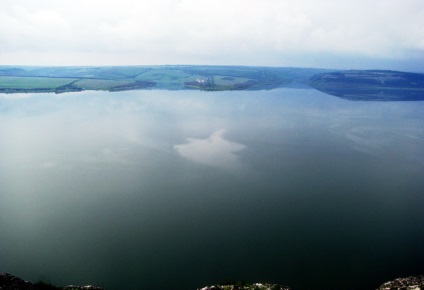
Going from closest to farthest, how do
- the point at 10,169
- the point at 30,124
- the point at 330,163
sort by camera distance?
1. the point at 10,169
2. the point at 330,163
3. the point at 30,124

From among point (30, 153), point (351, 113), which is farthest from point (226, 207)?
point (351, 113)

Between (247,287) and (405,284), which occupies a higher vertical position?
(247,287)

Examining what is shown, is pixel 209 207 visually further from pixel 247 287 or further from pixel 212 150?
pixel 212 150

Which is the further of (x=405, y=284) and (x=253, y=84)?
(x=253, y=84)

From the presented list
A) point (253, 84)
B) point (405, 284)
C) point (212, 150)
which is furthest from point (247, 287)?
point (253, 84)

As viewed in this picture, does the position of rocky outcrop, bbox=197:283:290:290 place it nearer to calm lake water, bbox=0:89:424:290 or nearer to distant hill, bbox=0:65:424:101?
calm lake water, bbox=0:89:424:290

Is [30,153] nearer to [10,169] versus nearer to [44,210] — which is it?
[10,169]

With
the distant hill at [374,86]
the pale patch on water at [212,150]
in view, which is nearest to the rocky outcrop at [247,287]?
the pale patch on water at [212,150]

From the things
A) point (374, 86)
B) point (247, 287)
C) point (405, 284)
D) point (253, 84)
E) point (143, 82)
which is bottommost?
point (405, 284)
